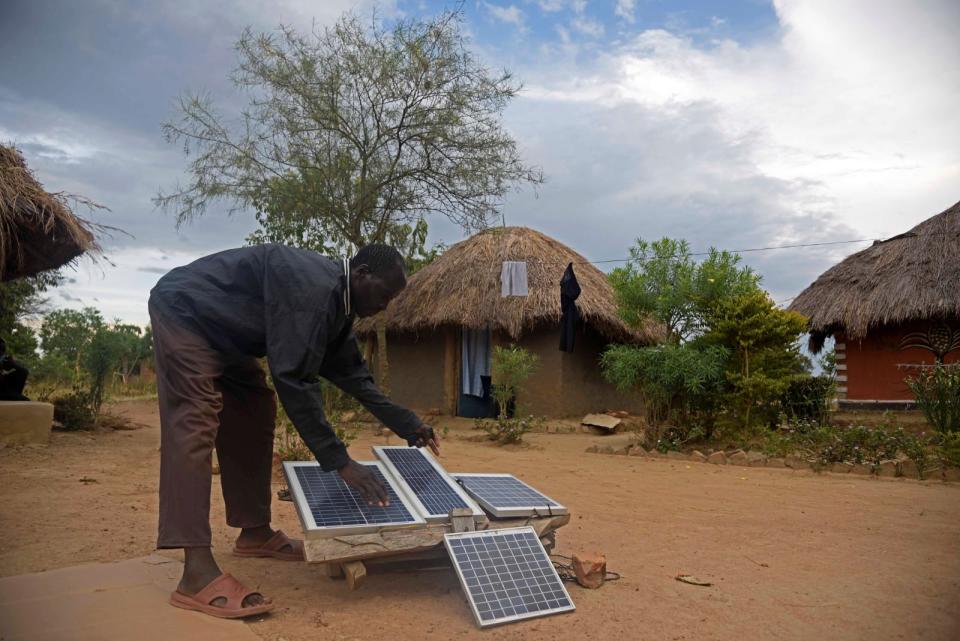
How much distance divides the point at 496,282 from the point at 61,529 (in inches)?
381

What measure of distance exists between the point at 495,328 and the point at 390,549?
9906 millimetres

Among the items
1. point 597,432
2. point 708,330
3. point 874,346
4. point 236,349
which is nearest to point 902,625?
point 236,349

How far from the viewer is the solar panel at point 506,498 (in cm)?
309

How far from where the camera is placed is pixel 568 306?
37.9ft

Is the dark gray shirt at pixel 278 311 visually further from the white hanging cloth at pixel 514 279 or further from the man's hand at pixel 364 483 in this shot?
the white hanging cloth at pixel 514 279

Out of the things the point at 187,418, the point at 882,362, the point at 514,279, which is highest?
the point at 514,279

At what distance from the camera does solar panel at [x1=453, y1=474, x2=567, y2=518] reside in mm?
3092

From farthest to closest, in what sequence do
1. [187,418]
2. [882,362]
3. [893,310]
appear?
[882,362] < [893,310] < [187,418]

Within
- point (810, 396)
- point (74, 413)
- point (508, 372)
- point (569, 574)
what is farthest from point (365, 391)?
point (810, 396)

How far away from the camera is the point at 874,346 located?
42.2 ft

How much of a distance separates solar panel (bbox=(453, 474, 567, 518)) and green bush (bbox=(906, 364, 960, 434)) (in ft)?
18.6

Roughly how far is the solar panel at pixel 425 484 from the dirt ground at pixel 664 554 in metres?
0.34

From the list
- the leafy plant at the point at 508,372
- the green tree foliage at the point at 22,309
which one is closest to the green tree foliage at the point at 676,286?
the leafy plant at the point at 508,372

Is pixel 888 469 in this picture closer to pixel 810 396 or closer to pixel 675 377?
pixel 675 377
